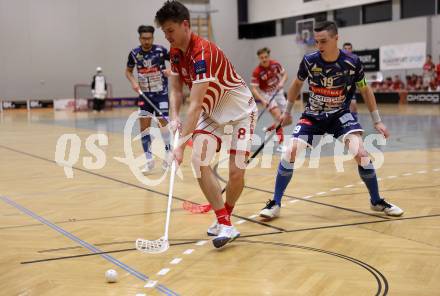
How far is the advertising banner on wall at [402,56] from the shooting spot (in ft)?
91.5

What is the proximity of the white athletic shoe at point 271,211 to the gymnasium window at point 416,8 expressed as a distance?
24410mm

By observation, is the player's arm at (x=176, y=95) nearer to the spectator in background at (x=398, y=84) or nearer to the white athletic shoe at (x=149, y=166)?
the white athletic shoe at (x=149, y=166)

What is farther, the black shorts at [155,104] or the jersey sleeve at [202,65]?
the black shorts at [155,104]

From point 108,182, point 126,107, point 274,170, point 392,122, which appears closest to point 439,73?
point 392,122

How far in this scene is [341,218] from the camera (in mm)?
5812

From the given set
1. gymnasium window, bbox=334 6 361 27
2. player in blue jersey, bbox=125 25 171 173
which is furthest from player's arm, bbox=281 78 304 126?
gymnasium window, bbox=334 6 361 27

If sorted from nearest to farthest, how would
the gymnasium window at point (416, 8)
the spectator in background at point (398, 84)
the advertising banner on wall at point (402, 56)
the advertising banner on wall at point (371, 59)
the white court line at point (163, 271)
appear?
the white court line at point (163, 271) < the gymnasium window at point (416, 8) < the advertising banner on wall at point (402, 56) < the spectator in background at point (398, 84) < the advertising banner on wall at point (371, 59)

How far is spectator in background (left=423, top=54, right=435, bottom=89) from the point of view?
1048 inches

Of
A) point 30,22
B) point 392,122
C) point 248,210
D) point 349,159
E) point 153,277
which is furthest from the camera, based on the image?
point 30,22

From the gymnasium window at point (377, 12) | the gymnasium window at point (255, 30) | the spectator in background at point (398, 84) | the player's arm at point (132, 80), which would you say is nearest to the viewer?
the player's arm at point (132, 80)

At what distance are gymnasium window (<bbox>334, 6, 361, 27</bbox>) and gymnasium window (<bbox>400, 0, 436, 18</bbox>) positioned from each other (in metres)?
2.84

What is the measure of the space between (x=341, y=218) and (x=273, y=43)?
31644 mm

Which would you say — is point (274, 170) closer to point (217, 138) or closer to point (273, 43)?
point (217, 138)

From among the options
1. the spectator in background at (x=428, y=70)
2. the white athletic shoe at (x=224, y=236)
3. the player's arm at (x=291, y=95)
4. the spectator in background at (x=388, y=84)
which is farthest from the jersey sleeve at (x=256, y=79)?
the spectator in background at (x=388, y=84)
